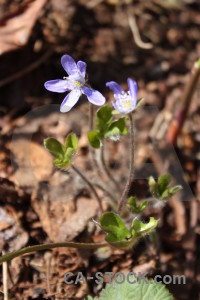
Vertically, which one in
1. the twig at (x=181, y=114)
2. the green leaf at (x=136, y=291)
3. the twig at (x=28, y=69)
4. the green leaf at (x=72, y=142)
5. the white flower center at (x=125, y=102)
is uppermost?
the white flower center at (x=125, y=102)

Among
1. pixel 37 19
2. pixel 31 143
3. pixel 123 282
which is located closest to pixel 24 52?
pixel 37 19

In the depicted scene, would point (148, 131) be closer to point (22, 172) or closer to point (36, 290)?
point (22, 172)

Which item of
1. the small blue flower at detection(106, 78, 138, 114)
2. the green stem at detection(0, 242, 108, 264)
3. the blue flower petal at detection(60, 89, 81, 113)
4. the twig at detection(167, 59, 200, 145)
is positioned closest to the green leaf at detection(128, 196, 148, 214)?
the green stem at detection(0, 242, 108, 264)

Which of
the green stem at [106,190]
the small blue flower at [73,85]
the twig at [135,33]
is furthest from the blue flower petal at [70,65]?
the twig at [135,33]

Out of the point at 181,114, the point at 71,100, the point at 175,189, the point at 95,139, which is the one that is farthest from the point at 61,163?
the point at 181,114

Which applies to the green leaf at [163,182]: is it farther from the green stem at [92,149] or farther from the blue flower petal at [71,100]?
the blue flower petal at [71,100]

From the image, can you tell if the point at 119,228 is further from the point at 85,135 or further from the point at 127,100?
the point at 85,135

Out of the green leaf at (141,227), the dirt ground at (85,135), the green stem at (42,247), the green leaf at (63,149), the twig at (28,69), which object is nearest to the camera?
the green stem at (42,247)
